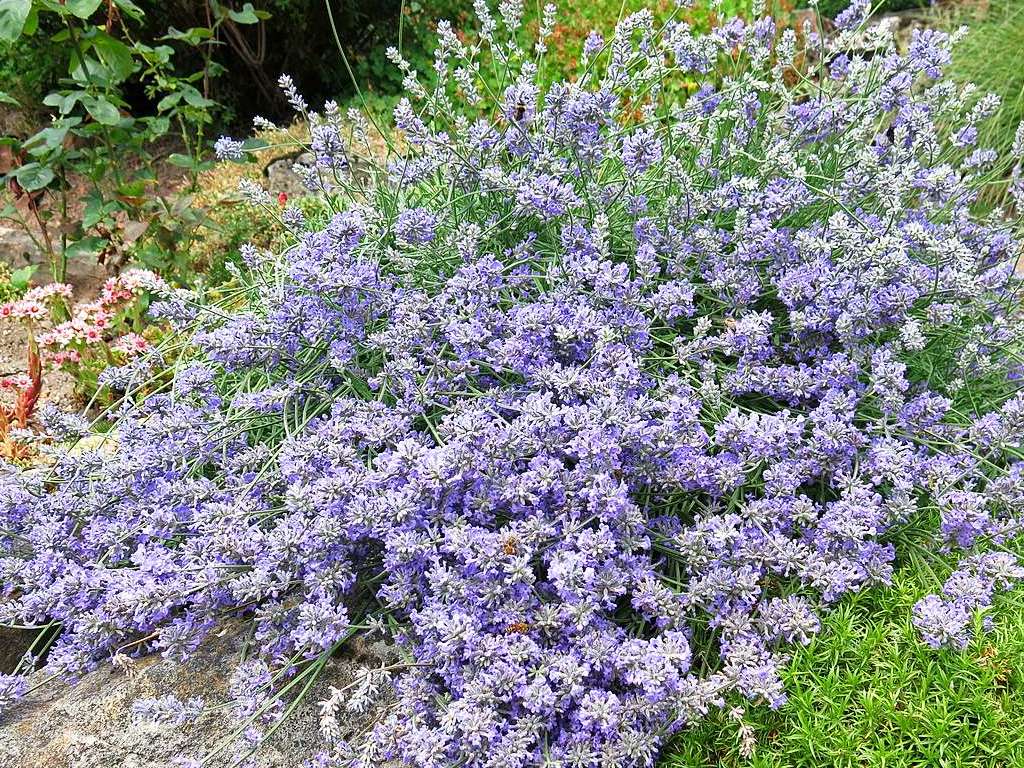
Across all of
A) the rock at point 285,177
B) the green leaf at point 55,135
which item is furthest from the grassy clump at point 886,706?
the rock at point 285,177

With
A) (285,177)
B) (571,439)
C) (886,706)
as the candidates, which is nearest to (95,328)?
(285,177)

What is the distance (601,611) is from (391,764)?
59 cm

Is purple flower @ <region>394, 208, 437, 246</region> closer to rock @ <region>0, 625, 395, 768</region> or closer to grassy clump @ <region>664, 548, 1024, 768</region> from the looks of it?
rock @ <region>0, 625, 395, 768</region>

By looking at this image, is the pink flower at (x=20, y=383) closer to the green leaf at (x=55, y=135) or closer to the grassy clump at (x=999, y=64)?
the green leaf at (x=55, y=135)

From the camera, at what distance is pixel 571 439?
2.08m

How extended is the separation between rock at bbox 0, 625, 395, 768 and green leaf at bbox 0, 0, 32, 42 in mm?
2305

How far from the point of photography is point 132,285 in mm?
3564

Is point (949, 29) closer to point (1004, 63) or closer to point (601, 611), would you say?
point (1004, 63)

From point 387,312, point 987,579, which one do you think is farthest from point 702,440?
point 387,312

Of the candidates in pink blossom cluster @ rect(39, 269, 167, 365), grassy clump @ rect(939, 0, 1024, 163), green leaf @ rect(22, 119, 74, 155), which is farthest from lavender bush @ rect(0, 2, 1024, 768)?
grassy clump @ rect(939, 0, 1024, 163)

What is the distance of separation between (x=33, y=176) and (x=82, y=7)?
83cm

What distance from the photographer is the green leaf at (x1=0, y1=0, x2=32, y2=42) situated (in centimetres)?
308

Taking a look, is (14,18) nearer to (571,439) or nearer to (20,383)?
(20,383)

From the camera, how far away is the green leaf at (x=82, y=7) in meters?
3.34
